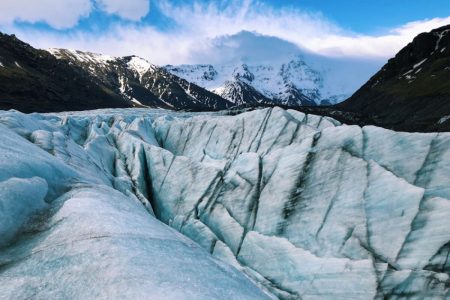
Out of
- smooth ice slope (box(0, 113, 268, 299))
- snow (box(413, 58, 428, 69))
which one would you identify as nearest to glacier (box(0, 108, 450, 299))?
smooth ice slope (box(0, 113, 268, 299))

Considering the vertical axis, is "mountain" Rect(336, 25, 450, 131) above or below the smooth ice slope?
above

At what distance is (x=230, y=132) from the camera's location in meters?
30.6

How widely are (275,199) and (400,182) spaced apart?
18.9 feet

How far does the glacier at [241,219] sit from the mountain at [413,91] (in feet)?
224

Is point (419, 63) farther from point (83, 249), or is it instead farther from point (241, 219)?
point (83, 249)

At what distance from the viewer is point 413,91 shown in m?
129

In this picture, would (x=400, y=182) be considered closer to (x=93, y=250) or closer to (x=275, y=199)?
(x=275, y=199)

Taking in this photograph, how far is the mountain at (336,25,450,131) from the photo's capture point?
10238 cm

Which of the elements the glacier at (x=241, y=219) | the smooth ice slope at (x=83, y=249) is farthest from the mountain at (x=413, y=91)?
the smooth ice slope at (x=83, y=249)

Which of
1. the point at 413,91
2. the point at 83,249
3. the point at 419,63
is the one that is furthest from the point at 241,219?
the point at 419,63

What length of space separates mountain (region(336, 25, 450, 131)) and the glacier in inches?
2692

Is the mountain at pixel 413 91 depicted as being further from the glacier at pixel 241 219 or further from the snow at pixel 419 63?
the glacier at pixel 241 219

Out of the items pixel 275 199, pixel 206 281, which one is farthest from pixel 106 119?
pixel 206 281

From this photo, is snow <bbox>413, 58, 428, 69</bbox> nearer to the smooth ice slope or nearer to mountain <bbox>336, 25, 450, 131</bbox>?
mountain <bbox>336, 25, 450, 131</bbox>
